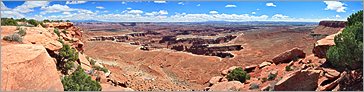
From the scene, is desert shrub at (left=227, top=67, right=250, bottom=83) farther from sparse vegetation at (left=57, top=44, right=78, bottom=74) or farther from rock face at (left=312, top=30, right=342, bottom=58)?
sparse vegetation at (left=57, top=44, right=78, bottom=74)

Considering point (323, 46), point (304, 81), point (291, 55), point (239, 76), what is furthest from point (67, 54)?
point (291, 55)

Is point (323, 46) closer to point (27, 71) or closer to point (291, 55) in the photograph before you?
point (291, 55)

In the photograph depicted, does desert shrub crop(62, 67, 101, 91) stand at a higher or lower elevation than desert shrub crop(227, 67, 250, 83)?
higher

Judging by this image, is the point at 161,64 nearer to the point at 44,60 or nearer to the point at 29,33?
the point at 29,33

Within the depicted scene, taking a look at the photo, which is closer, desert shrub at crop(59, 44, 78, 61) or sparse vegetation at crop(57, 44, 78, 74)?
sparse vegetation at crop(57, 44, 78, 74)

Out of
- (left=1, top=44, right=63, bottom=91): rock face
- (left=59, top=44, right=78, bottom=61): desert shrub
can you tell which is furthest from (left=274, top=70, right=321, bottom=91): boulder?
(left=59, top=44, right=78, bottom=61): desert shrub

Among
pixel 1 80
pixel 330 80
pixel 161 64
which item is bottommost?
pixel 161 64

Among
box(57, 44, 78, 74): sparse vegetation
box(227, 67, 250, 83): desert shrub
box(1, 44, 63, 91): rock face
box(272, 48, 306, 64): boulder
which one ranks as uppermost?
box(1, 44, 63, 91): rock face

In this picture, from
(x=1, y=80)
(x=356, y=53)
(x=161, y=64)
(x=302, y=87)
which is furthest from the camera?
(x=161, y=64)

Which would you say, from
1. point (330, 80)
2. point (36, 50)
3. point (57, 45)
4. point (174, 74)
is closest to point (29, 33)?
point (57, 45)
